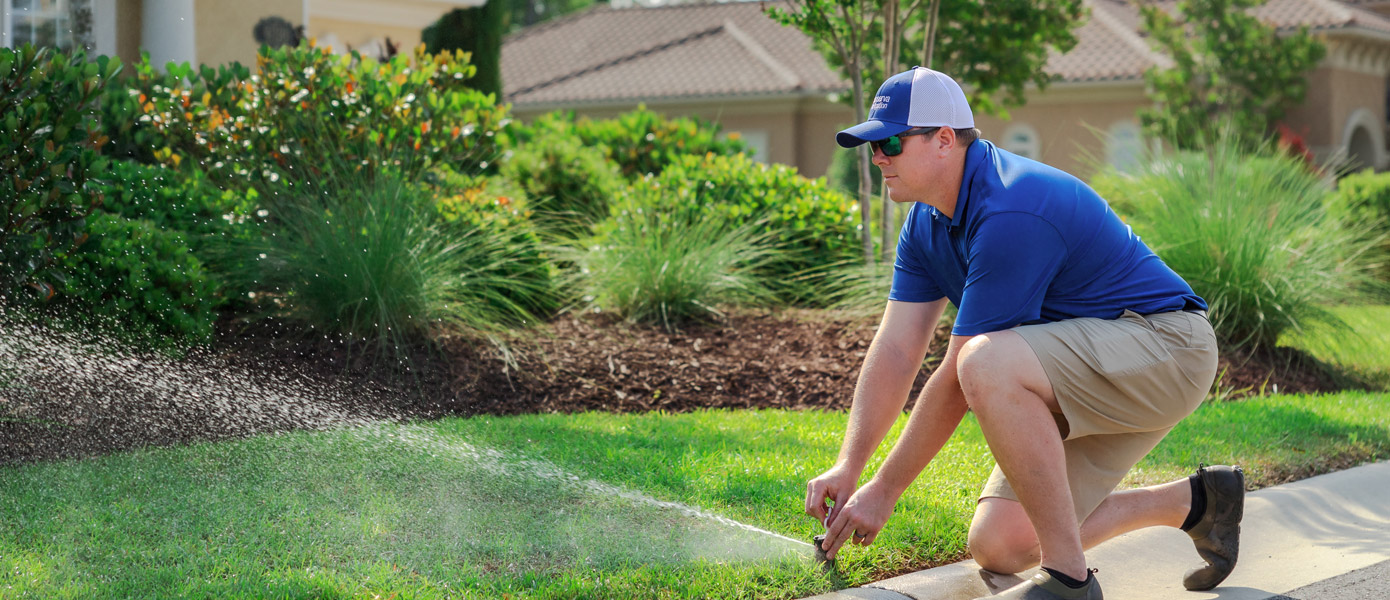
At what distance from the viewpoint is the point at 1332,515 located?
421 cm

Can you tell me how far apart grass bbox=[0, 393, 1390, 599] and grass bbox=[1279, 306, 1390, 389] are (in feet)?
6.48

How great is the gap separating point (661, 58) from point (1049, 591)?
23104mm

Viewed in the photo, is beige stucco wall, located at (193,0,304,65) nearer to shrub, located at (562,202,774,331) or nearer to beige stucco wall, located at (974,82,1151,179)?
shrub, located at (562,202,774,331)

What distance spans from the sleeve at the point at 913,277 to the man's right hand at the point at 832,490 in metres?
0.53

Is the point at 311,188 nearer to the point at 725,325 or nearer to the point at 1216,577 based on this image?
the point at 725,325

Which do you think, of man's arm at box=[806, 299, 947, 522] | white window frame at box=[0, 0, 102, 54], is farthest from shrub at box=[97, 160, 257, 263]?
man's arm at box=[806, 299, 947, 522]

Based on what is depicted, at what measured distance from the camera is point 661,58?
25188 mm

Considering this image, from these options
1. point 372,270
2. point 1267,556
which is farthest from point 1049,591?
point 372,270

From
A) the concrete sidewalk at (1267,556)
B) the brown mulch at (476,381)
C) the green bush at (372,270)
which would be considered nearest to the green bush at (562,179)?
the brown mulch at (476,381)

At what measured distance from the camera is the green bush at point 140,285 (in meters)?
5.12

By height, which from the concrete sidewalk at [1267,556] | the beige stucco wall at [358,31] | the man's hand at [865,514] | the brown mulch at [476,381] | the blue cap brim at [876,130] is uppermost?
the beige stucco wall at [358,31]

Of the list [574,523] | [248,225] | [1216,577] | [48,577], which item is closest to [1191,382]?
[1216,577]

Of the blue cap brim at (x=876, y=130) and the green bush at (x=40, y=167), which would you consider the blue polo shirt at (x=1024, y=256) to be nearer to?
the blue cap brim at (x=876, y=130)

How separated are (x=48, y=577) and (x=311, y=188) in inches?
148
